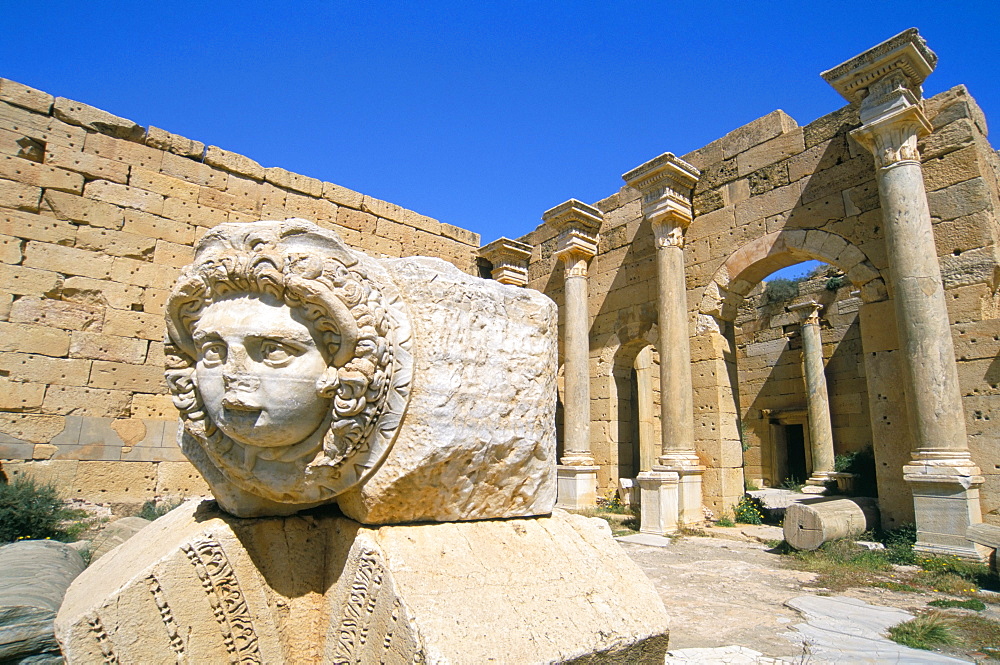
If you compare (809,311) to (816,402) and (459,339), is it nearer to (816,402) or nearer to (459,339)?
(816,402)

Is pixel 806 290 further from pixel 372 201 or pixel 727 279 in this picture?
pixel 372 201

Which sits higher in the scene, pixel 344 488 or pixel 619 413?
pixel 619 413

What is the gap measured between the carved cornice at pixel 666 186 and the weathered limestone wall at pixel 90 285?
6925mm

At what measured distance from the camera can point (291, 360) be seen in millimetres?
1660

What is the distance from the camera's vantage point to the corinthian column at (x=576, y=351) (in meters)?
10.1

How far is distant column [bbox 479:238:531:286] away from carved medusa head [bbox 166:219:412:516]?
419 inches

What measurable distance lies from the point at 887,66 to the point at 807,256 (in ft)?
8.71

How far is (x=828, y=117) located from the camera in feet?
27.6

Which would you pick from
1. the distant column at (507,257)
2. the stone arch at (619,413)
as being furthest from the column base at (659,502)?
the distant column at (507,257)

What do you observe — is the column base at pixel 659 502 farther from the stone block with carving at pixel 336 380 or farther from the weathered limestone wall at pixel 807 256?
the stone block with carving at pixel 336 380

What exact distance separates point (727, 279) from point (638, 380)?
3.46 m

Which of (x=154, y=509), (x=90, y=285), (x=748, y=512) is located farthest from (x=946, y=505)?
(x=90, y=285)

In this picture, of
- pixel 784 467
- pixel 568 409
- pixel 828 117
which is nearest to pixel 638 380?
pixel 568 409

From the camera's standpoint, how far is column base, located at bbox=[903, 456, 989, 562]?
230 inches
